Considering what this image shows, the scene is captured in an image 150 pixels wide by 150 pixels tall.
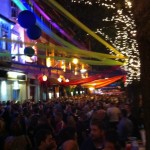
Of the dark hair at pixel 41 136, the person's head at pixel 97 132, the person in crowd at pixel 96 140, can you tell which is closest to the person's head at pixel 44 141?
the dark hair at pixel 41 136

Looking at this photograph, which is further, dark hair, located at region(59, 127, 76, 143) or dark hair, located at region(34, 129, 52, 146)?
dark hair, located at region(59, 127, 76, 143)

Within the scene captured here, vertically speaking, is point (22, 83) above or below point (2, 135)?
above

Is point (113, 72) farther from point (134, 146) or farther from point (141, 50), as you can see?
point (141, 50)

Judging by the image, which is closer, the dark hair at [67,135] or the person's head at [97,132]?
the person's head at [97,132]

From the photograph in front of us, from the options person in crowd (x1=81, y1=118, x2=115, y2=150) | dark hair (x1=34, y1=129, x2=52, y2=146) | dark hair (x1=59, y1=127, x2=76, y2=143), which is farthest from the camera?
dark hair (x1=59, y1=127, x2=76, y2=143)

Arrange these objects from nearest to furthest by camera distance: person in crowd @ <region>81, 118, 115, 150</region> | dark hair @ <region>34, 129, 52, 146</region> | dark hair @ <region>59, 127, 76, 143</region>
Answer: person in crowd @ <region>81, 118, 115, 150</region>
dark hair @ <region>34, 129, 52, 146</region>
dark hair @ <region>59, 127, 76, 143</region>

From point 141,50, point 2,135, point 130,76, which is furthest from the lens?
point 130,76

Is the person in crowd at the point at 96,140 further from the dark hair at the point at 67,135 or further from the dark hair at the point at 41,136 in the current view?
the dark hair at the point at 67,135

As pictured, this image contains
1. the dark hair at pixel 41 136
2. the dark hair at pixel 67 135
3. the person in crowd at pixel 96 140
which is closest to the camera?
the person in crowd at pixel 96 140

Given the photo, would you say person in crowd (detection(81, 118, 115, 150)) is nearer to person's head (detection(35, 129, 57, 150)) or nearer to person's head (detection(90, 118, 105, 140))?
person's head (detection(90, 118, 105, 140))

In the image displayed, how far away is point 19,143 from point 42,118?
10.3 feet

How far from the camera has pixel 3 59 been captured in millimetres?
27609

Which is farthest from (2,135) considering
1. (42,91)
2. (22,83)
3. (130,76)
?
(42,91)

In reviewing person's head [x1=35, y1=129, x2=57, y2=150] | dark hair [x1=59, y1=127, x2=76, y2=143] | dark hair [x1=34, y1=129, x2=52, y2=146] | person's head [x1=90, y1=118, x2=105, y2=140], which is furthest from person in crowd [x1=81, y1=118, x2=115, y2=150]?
dark hair [x1=59, y1=127, x2=76, y2=143]
